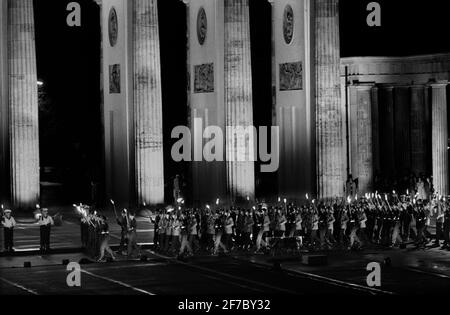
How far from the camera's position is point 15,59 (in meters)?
61.3

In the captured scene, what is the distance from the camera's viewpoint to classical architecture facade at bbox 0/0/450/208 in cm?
6147

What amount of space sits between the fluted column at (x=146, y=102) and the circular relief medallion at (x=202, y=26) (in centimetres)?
333

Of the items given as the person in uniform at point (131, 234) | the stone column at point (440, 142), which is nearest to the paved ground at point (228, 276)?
the person in uniform at point (131, 234)

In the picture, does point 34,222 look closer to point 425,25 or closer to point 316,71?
point 316,71

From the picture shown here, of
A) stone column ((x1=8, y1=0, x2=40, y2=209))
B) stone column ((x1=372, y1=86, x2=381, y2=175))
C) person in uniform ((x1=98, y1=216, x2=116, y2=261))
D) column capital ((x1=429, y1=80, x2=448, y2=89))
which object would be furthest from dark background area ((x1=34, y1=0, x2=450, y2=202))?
person in uniform ((x1=98, y1=216, x2=116, y2=261))

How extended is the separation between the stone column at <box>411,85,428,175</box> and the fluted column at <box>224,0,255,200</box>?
47.5 ft

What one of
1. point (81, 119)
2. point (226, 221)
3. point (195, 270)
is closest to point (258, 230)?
point (226, 221)

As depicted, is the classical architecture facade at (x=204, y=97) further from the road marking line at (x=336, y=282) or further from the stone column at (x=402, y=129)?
the road marking line at (x=336, y=282)

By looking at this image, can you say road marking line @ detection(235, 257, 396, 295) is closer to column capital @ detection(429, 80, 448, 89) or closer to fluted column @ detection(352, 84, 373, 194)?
fluted column @ detection(352, 84, 373, 194)

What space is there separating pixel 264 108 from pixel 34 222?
101 ft

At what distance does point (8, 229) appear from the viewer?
161 feet
